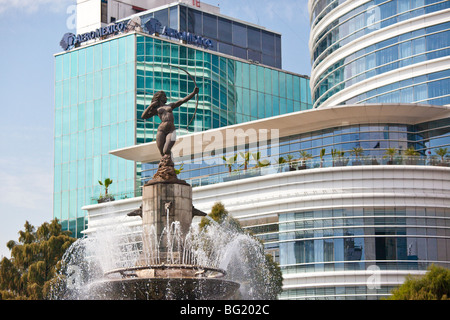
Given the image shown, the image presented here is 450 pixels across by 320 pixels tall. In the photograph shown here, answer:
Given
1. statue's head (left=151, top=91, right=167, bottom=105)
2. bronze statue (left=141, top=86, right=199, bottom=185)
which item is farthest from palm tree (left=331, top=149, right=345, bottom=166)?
bronze statue (left=141, top=86, right=199, bottom=185)

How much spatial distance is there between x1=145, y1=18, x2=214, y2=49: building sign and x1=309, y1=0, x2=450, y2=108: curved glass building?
21085 mm

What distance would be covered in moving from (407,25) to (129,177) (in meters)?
32.8

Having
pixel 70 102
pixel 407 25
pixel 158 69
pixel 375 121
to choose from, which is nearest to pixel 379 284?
pixel 375 121

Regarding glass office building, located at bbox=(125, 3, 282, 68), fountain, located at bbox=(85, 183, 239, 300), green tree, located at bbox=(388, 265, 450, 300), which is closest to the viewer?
fountain, located at bbox=(85, 183, 239, 300)

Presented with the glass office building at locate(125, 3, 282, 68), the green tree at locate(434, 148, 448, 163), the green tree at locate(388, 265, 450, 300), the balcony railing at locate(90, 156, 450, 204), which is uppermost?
the glass office building at locate(125, 3, 282, 68)

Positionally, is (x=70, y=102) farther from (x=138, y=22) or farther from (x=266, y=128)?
(x=266, y=128)

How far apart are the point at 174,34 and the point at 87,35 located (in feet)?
30.8

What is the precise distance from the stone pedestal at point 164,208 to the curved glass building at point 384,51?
40.4 meters

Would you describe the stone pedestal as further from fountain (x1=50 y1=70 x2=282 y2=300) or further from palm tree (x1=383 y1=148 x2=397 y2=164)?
palm tree (x1=383 y1=148 x2=397 y2=164)

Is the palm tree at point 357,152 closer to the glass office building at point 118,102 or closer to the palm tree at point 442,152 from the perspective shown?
the palm tree at point 442,152

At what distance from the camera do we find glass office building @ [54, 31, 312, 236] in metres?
94.4

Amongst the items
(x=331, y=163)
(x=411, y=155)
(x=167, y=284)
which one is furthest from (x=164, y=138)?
(x=411, y=155)

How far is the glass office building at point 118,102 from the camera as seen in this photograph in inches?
3716

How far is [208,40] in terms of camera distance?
102 meters
